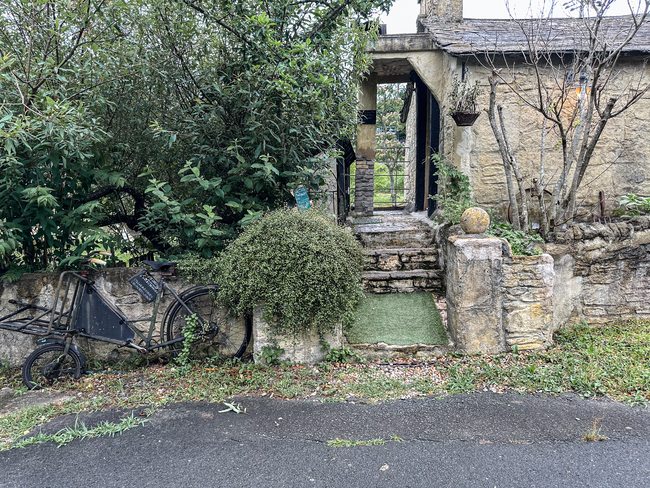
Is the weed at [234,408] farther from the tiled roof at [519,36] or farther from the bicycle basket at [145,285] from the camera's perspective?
the tiled roof at [519,36]

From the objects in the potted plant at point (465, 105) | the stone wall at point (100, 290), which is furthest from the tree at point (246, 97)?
the potted plant at point (465, 105)

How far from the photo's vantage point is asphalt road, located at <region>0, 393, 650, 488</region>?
2.46 meters

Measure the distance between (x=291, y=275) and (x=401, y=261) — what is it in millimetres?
2347

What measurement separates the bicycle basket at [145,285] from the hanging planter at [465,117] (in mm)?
4339

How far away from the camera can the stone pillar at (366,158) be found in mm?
8891

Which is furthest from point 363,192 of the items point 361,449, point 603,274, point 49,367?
point 361,449

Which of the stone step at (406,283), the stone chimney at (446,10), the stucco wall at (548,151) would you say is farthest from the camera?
the stone chimney at (446,10)

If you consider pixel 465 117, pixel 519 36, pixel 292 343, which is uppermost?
pixel 519 36

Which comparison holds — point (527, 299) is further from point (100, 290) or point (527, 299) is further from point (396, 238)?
point (100, 290)

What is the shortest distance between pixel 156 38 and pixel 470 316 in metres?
4.25

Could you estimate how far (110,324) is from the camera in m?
3.93

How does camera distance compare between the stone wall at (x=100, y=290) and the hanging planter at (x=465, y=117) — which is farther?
the hanging planter at (x=465, y=117)

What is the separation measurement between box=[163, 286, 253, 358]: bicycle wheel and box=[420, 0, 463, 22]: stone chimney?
6332 millimetres

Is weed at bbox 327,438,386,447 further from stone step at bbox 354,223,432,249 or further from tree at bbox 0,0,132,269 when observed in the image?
stone step at bbox 354,223,432,249
